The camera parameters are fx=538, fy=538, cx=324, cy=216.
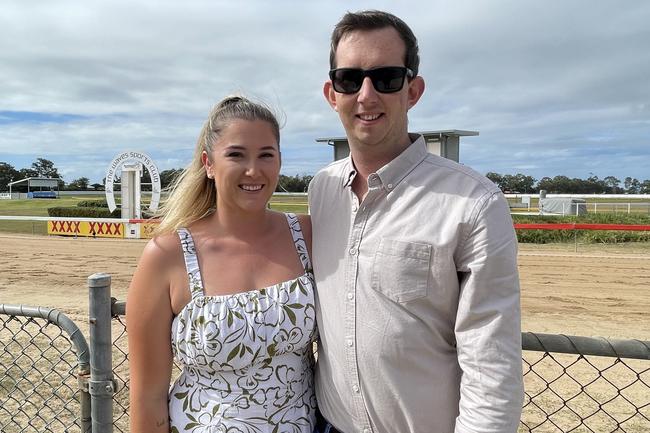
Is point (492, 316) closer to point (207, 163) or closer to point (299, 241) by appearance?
point (299, 241)

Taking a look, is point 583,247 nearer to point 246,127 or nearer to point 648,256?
point 648,256

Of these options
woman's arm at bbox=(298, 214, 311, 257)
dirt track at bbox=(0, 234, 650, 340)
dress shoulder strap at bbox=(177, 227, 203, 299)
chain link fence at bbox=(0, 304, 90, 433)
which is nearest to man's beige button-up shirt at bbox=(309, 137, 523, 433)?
woman's arm at bbox=(298, 214, 311, 257)

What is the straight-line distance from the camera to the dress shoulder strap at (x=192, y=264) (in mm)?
2053

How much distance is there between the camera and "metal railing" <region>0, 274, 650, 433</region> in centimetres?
235

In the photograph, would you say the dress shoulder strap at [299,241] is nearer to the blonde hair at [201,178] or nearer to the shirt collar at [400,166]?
the blonde hair at [201,178]

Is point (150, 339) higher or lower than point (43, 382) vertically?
higher

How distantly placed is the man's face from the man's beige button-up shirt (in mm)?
100

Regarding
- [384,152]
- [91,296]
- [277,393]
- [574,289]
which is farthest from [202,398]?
[574,289]

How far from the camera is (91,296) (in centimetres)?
237

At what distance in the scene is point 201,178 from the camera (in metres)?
2.36

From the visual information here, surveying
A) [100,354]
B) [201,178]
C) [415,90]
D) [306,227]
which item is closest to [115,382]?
[100,354]

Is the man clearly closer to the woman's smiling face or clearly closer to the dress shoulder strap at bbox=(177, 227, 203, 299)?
the woman's smiling face

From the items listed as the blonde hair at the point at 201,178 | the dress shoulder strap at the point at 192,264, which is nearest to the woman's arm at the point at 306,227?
the blonde hair at the point at 201,178

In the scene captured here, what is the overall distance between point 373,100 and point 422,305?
0.72 metres
